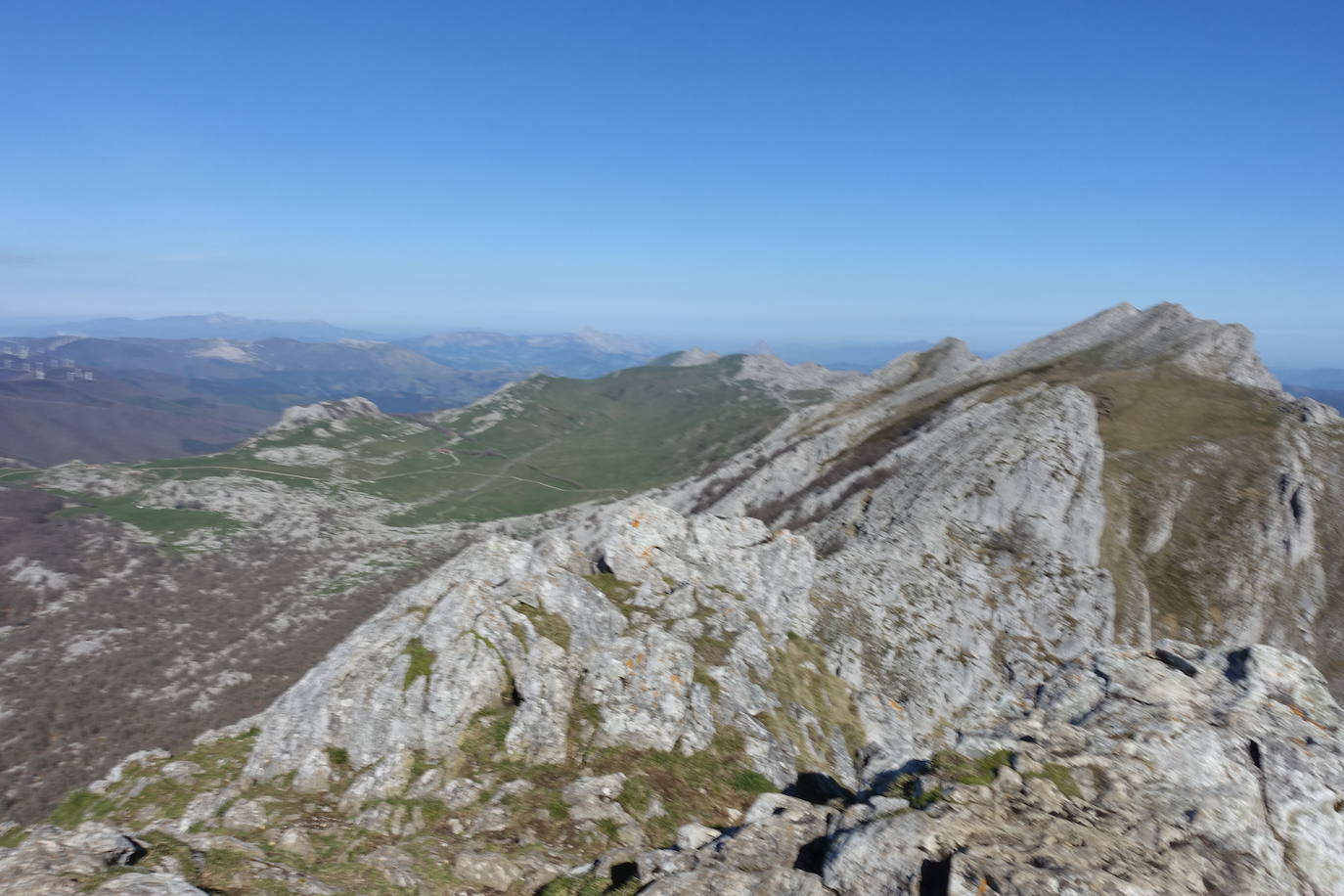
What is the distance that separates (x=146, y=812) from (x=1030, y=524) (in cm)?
6974

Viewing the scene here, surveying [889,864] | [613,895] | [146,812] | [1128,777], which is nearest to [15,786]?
[146,812]

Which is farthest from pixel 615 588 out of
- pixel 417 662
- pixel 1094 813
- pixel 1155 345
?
pixel 1155 345

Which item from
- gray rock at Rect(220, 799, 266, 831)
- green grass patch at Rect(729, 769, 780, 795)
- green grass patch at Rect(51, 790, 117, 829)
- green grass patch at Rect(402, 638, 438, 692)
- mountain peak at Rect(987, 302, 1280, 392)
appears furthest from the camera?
mountain peak at Rect(987, 302, 1280, 392)

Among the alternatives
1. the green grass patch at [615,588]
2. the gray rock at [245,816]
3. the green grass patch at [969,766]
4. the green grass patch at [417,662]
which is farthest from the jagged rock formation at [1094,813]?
the gray rock at [245,816]

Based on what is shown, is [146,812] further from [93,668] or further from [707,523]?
[93,668]

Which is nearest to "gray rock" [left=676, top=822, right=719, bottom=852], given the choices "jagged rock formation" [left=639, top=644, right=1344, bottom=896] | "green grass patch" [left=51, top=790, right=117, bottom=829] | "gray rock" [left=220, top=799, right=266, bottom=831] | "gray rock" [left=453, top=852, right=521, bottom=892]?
"jagged rock formation" [left=639, top=644, right=1344, bottom=896]

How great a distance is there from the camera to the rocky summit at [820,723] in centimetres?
1630

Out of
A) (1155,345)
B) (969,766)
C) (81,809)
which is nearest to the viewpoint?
(969,766)

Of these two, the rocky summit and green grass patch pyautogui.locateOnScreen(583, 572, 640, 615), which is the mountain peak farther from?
green grass patch pyautogui.locateOnScreen(583, 572, 640, 615)

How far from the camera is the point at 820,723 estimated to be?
34094mm

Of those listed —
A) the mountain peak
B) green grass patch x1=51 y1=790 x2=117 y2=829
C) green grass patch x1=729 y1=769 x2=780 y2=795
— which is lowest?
green grass patch x1=51 y1=790 x2=117 y2=829

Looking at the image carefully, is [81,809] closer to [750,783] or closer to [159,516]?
[750,783]

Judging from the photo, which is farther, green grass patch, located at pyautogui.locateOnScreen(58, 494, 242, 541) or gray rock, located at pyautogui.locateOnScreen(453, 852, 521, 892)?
green grass patch, located at pyautogui.locateOnScreen(58, 494, 242, 541)

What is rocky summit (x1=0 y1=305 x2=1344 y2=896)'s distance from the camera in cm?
1630
